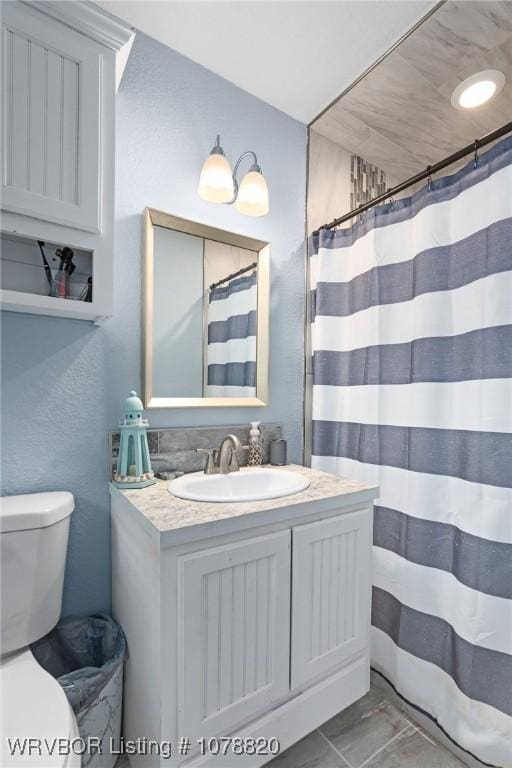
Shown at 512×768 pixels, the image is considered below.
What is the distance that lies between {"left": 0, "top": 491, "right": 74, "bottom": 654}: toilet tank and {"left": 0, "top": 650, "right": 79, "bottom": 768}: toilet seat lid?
9 centimetres

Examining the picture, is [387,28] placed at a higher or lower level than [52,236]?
higher

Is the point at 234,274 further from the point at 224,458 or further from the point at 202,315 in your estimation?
the point at 224,458

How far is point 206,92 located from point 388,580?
2103 mm

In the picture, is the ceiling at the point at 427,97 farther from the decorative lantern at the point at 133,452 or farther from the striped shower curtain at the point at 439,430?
the decorative lantern at the point at 133,452

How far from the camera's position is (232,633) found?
0.96 metres

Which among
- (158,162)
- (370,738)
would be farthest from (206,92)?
(370,738)

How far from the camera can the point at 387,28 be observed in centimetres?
136

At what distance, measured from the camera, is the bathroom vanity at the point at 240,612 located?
2.92 ft

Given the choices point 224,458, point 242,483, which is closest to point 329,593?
point 242,483

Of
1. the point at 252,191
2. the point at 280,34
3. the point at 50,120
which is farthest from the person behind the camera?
the point at 252,191

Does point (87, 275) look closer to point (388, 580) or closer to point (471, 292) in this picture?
point (471, 292)

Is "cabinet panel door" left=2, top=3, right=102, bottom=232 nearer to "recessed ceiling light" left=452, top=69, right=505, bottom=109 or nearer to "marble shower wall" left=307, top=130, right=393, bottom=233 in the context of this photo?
"marble shower wall" left=307, top=130, right=393, bottom=233

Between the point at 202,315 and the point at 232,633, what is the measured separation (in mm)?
1082

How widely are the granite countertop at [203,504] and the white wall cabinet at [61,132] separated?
1.84 ft
